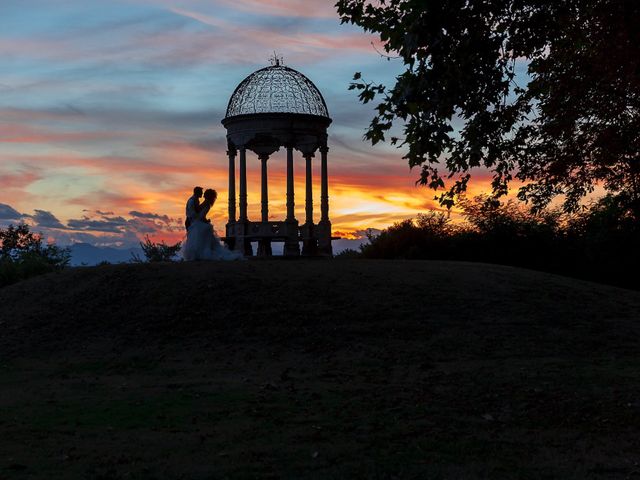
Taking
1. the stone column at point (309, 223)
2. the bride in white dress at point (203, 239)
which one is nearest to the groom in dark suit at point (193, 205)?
the bride in white dress at point (203, 239)

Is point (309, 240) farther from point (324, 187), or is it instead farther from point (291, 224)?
point (324, 187)

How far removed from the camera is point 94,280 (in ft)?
75.0

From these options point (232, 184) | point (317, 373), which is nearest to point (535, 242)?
point (232, 184)

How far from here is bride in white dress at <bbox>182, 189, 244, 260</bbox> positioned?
2503cm

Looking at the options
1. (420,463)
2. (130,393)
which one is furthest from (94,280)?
(420,463)

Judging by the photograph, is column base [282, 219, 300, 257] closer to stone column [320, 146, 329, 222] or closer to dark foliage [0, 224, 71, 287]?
stone column [320, 146, 329, 222]

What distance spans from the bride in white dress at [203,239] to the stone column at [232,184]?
23.9 ft

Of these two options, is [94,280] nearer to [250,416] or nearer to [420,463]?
[250,416]

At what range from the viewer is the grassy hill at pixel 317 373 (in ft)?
32.5

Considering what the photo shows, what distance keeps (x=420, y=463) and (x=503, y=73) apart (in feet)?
26.9

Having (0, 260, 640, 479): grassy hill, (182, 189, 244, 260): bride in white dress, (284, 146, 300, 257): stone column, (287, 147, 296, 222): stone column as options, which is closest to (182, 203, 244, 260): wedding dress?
(182, 189, 244, 260): bride in white dress

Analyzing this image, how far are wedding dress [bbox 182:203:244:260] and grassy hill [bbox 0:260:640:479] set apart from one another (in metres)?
1.89

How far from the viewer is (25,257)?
106 feet

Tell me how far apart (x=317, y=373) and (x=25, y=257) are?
67.7 feet
